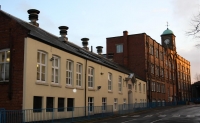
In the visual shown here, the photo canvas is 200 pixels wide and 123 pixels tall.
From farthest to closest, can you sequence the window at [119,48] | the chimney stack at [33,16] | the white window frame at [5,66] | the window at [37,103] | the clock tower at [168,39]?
the clock tower at [168,39]
the window at [119,48]
the chimney stack at [33,16]
the white window frame at [5,66]
the window at [37,103]

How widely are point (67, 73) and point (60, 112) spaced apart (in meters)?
3.98

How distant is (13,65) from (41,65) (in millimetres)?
2112

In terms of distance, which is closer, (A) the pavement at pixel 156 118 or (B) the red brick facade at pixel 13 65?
(B) the red brick facade at pixel 13 65

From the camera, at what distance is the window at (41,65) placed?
18531 mm

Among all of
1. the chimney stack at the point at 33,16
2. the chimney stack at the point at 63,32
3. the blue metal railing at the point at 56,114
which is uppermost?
the chimney stack at the point at 33,16

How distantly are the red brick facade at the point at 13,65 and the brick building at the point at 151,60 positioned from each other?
2978 cm

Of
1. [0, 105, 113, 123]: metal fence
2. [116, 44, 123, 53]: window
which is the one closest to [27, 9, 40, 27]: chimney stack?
[0, 105, 113, 123]: metal fence

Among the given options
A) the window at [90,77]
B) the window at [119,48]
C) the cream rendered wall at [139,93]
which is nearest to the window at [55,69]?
the window at [90,77]

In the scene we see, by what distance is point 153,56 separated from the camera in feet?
175

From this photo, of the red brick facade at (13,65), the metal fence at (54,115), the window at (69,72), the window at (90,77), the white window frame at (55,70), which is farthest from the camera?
the window at (90,77)

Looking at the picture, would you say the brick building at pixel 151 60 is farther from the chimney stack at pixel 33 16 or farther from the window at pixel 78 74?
the chimney stack at pixel 33 16

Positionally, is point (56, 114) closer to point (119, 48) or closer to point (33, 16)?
point (33, 16)

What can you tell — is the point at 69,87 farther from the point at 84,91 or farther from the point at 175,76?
the point at 175,76

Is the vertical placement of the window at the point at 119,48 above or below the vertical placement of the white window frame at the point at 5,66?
above
